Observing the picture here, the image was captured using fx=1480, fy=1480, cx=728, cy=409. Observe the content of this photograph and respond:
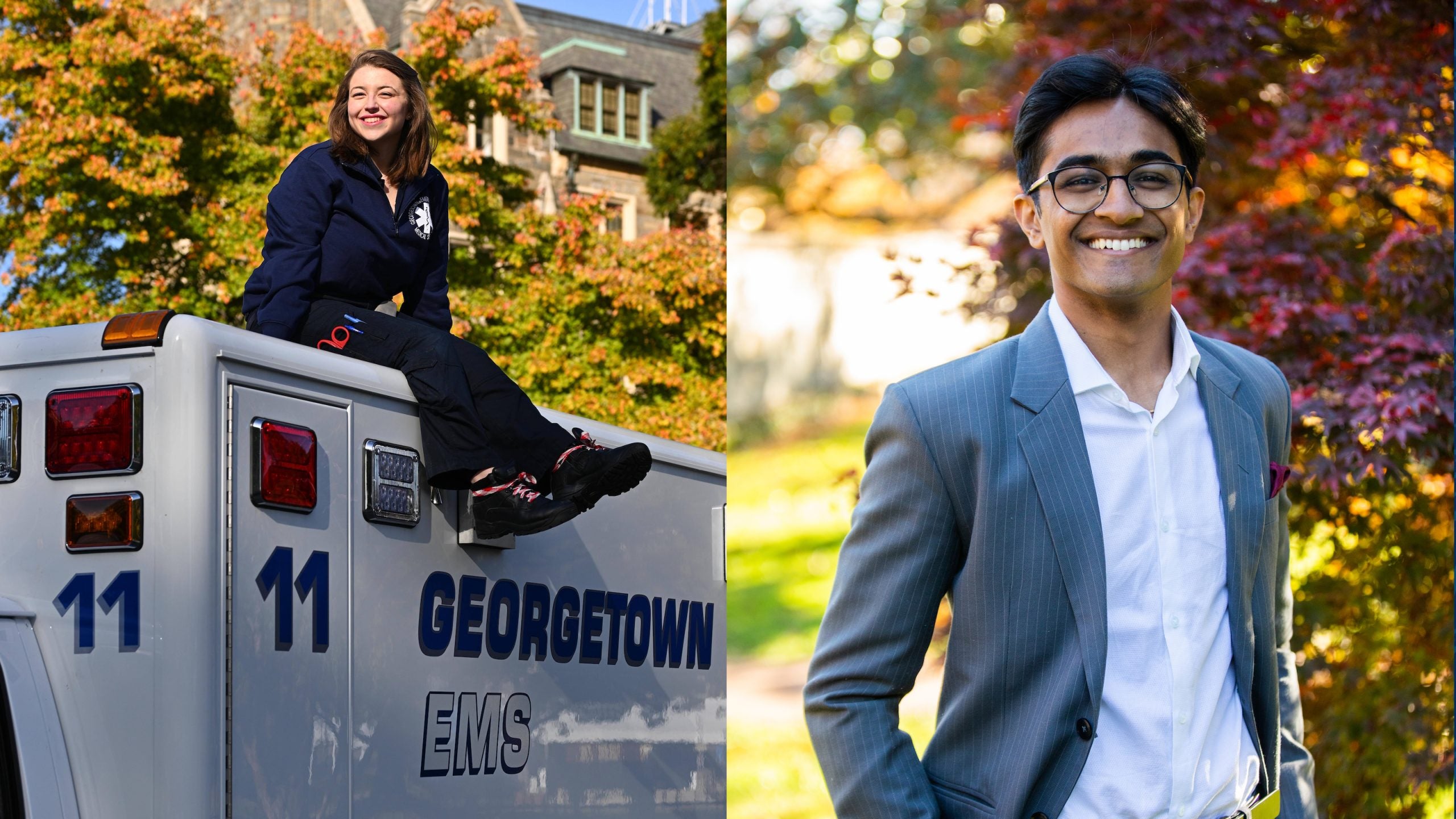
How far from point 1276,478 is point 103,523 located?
6.42 feet

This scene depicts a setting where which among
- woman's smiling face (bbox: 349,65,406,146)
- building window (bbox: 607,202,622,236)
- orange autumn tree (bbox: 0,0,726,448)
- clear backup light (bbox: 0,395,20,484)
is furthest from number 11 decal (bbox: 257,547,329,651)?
building window (bbox: 607,202,622,236)

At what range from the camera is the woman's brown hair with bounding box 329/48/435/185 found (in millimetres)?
3574

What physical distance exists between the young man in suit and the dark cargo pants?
1.36m

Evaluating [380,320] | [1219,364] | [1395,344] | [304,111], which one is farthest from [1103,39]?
[304,111]

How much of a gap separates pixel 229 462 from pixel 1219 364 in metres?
A: 1.66

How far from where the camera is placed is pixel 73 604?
8.60 feet

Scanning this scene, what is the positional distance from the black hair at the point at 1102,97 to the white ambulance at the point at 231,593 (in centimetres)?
144

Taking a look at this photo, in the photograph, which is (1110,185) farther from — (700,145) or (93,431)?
(700,145)

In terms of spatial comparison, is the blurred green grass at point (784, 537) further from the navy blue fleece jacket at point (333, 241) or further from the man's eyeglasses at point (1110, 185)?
the man's eyeglasses at point (1110, 185)

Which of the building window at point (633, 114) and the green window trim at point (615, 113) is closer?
the green window trim at point (615, 113)

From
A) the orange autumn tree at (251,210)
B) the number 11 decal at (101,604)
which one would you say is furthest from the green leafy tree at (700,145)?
the number 11 decal at (101,604)

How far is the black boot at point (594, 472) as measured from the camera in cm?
326

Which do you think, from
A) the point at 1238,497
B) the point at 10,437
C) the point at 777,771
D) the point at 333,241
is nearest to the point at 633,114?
the point at 777,771

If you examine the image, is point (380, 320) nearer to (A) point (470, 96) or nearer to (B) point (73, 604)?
(B) point (73, 604)
